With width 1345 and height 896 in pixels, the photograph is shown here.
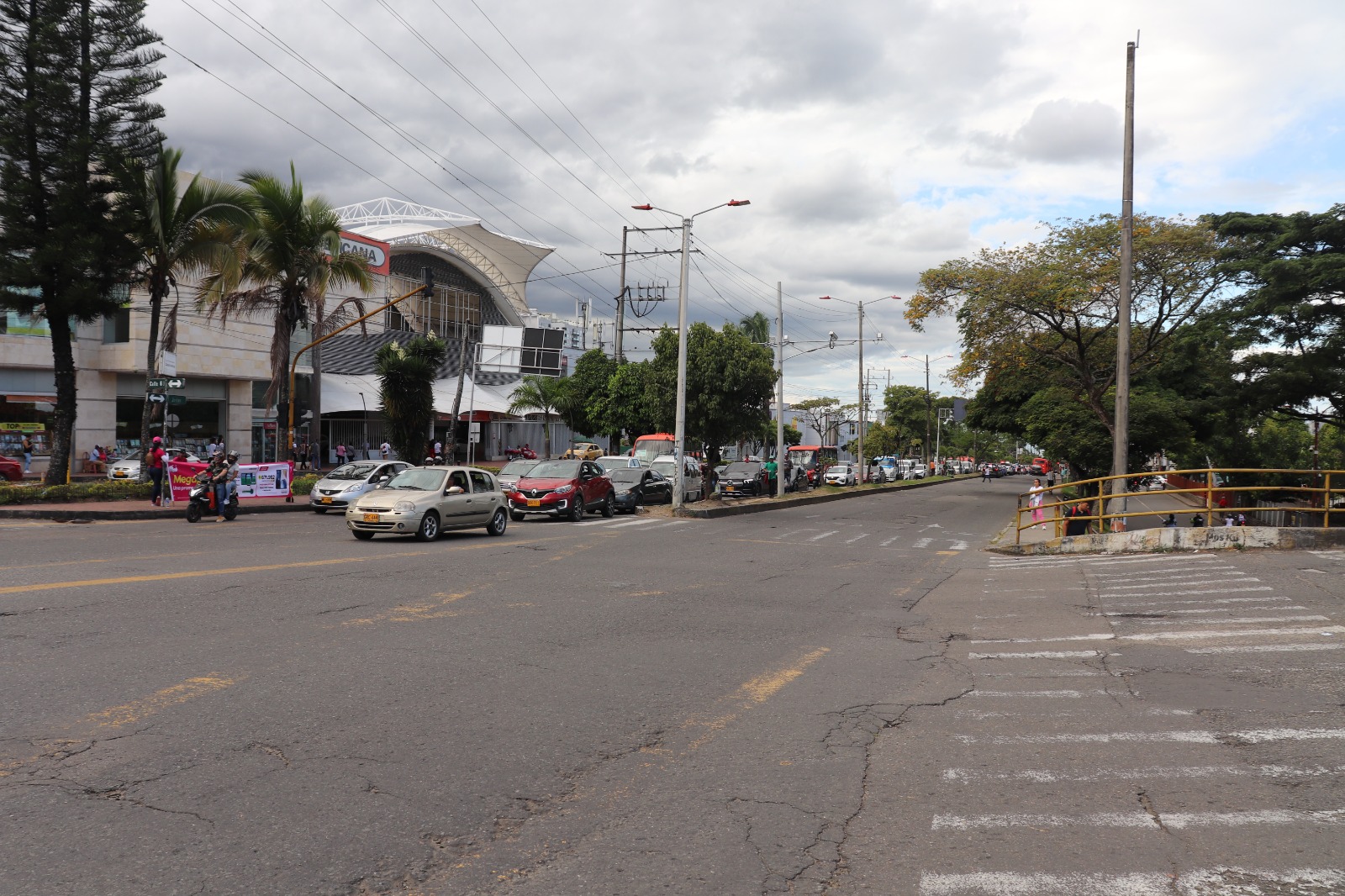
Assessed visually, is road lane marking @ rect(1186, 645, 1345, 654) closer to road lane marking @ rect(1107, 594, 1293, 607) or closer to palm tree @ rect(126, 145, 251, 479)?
road lane marking @ rect(1107, 594, 1293, 607)

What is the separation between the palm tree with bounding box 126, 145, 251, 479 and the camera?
25.5 metres

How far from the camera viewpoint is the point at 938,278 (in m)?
28.6

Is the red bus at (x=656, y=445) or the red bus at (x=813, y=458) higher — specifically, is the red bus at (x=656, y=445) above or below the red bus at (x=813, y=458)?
above

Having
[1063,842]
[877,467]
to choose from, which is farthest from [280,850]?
[877,467]

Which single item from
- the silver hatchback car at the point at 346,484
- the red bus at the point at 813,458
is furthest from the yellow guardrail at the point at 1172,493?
the red bus at the point at 813,458

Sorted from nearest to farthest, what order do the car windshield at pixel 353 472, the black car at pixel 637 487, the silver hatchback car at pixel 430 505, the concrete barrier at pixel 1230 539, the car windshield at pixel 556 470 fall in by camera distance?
the concrete barrier at pixel 1230 539 → the silver hatchback car at pixel 430 505 → the car windshield at pixel 556 470 → the car windshield at pixel 353 472 → the black car at pixel 637 487

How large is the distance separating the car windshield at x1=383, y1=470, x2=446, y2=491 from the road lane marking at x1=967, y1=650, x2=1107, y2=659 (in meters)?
12.3

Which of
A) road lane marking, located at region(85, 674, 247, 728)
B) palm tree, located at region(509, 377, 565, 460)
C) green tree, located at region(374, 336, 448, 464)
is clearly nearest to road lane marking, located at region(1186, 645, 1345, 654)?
road lane marking, located at region(85, 674, 247, 728)

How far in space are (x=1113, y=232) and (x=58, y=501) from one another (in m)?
28.3

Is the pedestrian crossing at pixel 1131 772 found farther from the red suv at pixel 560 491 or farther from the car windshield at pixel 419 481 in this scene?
the red suv at pixel 560 491

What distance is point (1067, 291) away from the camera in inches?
1024

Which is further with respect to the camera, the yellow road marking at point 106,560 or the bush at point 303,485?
the bush at point 303,485

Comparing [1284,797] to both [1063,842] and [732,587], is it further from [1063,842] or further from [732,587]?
[732,587]

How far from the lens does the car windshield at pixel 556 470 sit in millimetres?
25859
